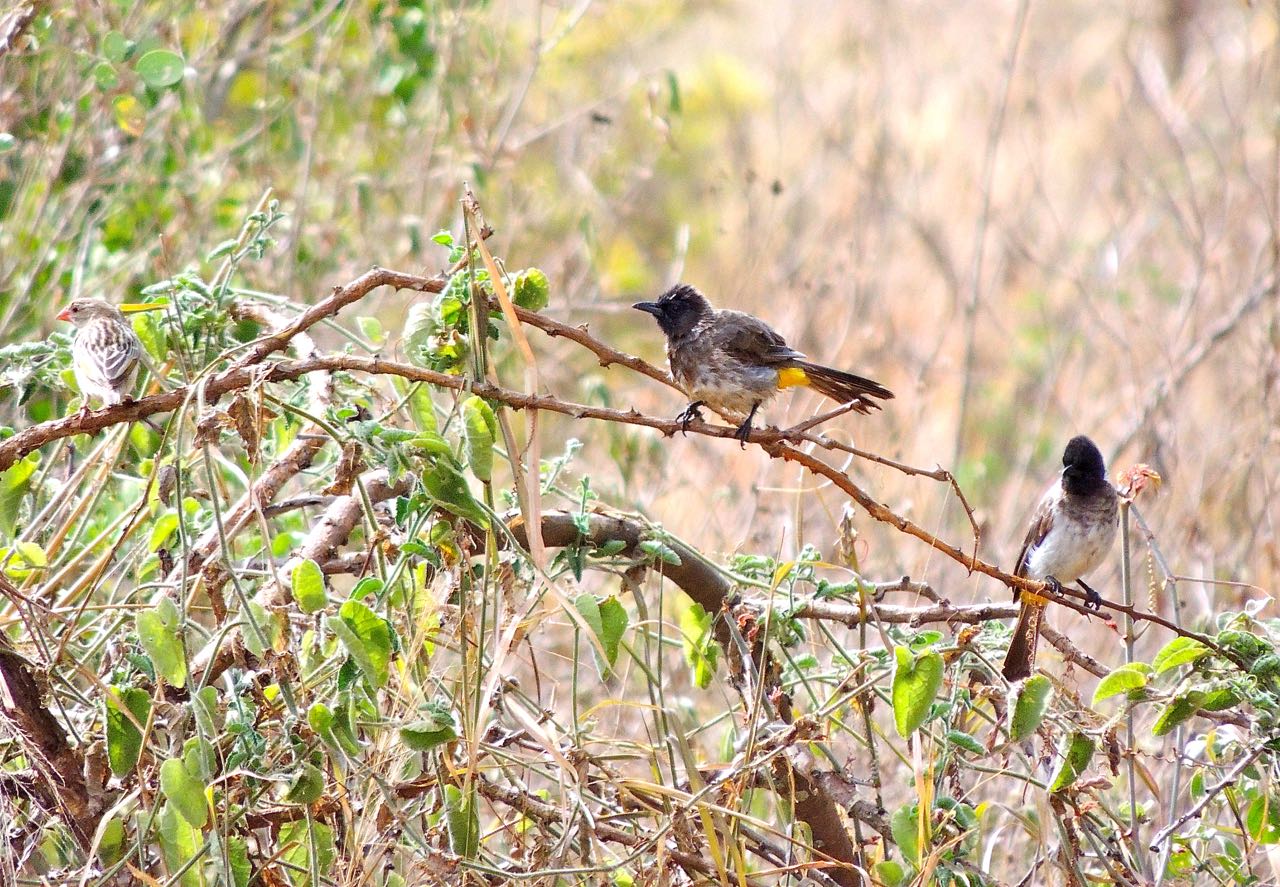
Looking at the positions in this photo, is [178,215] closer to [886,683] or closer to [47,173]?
[47,173]

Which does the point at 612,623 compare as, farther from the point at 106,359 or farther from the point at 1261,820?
the point at 106,359

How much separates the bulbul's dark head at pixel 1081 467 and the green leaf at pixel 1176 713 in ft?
6.50

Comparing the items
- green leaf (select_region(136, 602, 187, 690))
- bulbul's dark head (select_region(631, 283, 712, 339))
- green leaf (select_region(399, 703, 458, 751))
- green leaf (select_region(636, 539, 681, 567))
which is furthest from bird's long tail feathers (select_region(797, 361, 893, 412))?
green leaf (select_region(136, 602, 187, 690))

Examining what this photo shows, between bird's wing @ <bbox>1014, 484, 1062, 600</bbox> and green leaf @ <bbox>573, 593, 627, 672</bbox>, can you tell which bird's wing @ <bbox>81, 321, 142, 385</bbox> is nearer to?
green leaf @ <bbox>573, 593, 627, 672</bbox>

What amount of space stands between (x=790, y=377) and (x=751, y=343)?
0.60 feet

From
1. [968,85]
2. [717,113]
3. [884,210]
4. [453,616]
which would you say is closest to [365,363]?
[453,616]

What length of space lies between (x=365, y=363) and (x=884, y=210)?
5.98 meters

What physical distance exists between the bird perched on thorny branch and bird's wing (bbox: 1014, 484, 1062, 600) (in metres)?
1.00

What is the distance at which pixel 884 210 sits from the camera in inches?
315

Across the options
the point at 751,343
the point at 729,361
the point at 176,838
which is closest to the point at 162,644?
the point at 176,838

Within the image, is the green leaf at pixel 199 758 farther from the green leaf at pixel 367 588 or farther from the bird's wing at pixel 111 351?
the bird's wing at pixel 111 351

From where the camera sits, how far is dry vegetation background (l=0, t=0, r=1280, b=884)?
3301 mm

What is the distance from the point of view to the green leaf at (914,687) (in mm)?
2453

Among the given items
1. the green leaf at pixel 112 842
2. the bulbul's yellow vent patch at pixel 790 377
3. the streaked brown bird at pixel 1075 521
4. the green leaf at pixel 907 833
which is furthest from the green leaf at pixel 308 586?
the streaked brown bird at pixel 1075 521
